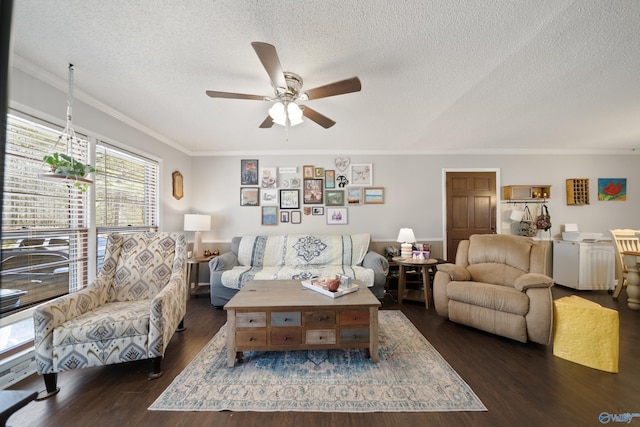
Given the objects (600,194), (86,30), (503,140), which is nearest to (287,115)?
(86,30)

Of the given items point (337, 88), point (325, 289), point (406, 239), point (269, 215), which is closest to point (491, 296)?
point (406, 239)

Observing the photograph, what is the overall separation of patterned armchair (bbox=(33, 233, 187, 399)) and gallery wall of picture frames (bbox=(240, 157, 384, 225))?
2.04 metres

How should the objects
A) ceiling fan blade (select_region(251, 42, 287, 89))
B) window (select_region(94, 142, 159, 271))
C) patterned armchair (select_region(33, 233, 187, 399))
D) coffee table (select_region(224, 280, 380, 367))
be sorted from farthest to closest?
window (select_region(94, 142, 159, 271)) → coffee table (select_region(224, 280, 380, 367)) → patterned armchair (select_region(33, 233, 187, 399)) → ceiling fan blade (select_region(251, 42, 287, 89))

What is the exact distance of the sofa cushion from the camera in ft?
7.19

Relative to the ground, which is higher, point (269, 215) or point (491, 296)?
point (269, 215)

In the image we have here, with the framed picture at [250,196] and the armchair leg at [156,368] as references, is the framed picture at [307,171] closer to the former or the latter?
the framed picture at [250,196]

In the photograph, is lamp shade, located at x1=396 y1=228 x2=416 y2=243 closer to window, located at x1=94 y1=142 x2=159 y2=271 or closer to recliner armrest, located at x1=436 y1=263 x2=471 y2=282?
recliner armrest, located at x1=436 y1=263 x2=471 y2=282

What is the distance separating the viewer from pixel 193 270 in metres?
3.79

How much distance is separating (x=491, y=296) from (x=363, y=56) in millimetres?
2469

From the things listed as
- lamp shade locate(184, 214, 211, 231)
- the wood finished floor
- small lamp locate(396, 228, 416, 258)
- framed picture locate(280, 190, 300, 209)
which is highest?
framed picture locate(280, 190, 300, 209)

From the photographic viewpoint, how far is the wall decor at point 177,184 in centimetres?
373

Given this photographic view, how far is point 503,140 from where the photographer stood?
3701 mm

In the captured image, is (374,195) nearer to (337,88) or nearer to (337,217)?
(337,217)

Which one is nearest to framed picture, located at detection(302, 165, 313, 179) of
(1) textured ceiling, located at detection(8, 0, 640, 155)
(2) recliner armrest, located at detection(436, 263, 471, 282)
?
(1) textured ceiling, located at detection(8, 0, 640, 155)
